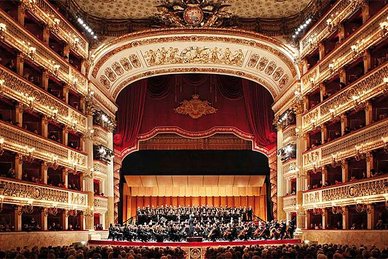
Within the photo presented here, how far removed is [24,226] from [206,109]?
1483cm

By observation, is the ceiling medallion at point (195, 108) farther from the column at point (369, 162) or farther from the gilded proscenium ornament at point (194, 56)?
the column at point (369, 162)

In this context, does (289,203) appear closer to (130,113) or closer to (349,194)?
(349,194)

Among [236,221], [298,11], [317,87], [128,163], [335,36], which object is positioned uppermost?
[298,11]

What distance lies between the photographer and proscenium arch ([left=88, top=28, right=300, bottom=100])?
2558 centimetres

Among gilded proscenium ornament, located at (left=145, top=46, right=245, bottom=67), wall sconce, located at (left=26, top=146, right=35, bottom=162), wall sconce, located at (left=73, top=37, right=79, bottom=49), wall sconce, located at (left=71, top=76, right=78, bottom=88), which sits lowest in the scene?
wall sconce, located at (left=26, top=146, right=35, bottom=162)

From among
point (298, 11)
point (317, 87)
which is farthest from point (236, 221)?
point (298, 11)

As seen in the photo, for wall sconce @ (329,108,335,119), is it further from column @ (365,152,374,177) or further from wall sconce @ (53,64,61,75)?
wall sconce @ (53,64,61,75)

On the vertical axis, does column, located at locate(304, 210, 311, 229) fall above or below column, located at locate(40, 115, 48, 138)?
below

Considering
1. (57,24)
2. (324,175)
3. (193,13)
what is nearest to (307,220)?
(324,175)

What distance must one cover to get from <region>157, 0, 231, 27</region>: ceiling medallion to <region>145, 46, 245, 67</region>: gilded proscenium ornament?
77.6 inches

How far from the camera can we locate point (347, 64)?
20219 millimetres

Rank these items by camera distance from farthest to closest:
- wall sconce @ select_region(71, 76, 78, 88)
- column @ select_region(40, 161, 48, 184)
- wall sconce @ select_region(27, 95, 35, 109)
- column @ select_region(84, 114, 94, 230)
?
column @ select_region(84, 114, 94, 230), wall sconce @ select_region(71, 76, 78, 88), column @ select_region(40, 161, 48, 184), wall sconce @ select_region(27, 95, 35, 109)

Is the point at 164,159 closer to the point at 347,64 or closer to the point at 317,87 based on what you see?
the point at 317,87

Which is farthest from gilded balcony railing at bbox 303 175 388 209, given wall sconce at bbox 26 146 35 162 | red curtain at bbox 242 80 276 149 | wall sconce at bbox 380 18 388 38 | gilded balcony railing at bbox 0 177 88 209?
wall sconce at bbox 26 146 35 162
